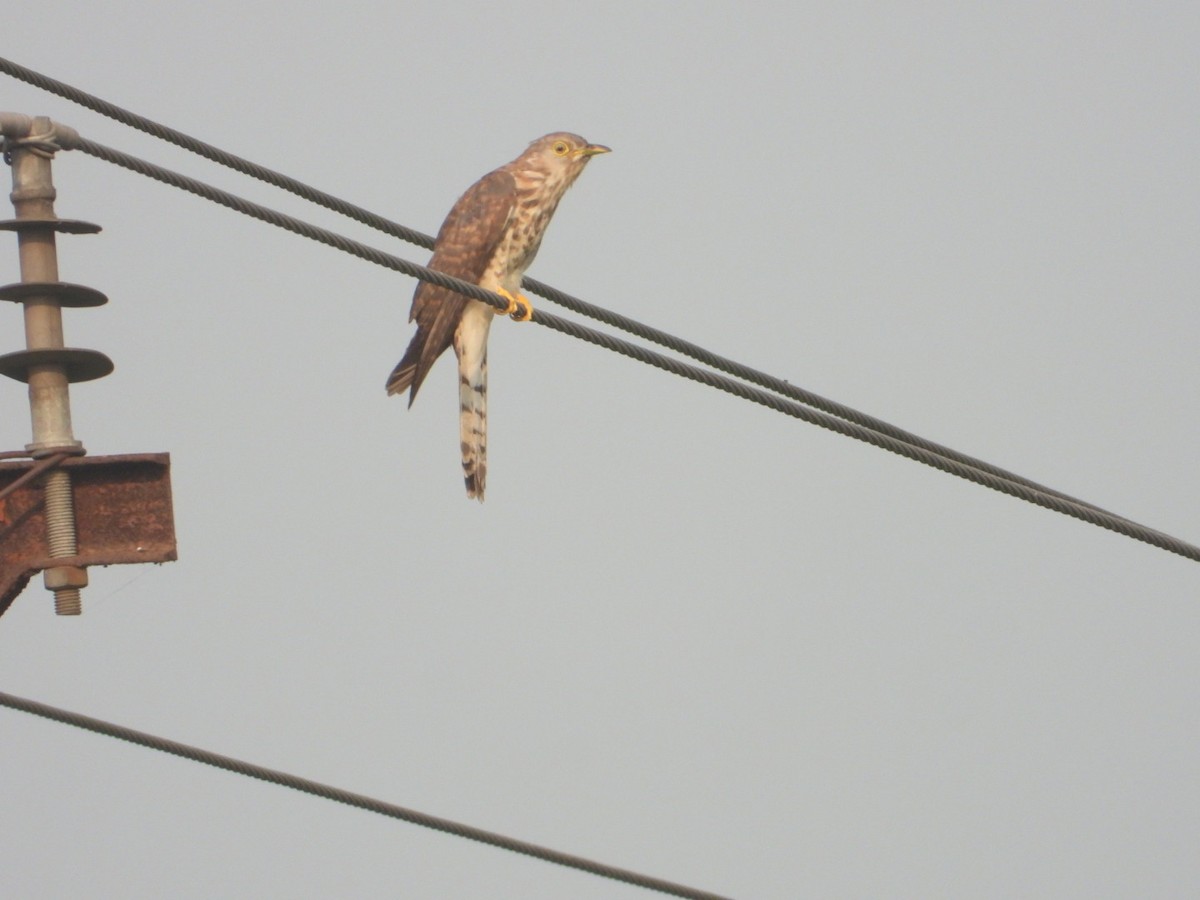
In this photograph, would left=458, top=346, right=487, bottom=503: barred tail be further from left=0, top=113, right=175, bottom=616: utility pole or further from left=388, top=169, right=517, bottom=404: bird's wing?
left=0, top=113, right=175, bottom=616: utility pole

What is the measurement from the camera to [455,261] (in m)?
8.21

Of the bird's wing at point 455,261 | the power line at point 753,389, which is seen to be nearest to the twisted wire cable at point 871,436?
the power line at point 753,389

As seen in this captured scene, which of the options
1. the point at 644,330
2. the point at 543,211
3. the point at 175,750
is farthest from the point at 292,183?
the point at 543,211

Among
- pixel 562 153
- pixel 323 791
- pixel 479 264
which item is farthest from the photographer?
pixel 562 153

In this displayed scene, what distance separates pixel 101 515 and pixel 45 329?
51cm

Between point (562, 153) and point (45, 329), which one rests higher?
point (562, 153)

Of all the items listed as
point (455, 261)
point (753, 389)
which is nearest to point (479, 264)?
point (455, 261)

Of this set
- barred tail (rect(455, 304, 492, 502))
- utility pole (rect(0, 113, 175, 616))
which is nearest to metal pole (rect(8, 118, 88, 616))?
utility pole (rect(0, 113, 175, 616))

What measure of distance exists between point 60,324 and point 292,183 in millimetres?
766

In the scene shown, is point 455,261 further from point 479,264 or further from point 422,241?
point 422,241

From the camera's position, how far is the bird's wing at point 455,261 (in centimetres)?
788

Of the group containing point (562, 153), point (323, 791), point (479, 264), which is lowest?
point (323, 791)

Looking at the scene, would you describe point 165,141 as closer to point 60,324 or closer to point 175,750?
point 60,324

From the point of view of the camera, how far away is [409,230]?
17.7 ft
